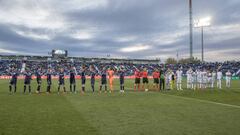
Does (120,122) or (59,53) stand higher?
(59,53)

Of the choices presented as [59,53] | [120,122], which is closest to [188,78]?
[120,122]

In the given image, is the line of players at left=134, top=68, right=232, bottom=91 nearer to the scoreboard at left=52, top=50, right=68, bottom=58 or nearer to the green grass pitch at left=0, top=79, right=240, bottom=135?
the green grass pitch at left=0, top=79, right=240, bottom=135

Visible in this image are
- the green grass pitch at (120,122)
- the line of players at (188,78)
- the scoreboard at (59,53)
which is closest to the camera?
the green grass pitch at (120,122)

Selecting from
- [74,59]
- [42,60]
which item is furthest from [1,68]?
[74,59]

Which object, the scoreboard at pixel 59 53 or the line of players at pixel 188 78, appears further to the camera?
the scoreboard at pixel 59 53

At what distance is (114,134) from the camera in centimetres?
815

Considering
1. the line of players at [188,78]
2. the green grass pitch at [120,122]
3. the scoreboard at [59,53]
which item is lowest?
the green grass pitch at [120,122]

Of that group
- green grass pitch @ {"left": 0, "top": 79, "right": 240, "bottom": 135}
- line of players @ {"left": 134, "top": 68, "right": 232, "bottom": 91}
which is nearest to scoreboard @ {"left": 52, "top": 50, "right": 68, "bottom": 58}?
line of players @ {"left": 134, "top": 68, "right": 232, "bottom": 91}

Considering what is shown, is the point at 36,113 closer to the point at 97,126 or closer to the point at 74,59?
the point at 97,126

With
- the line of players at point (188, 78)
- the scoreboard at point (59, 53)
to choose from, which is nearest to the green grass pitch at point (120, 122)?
the line of players at point (188, 78)

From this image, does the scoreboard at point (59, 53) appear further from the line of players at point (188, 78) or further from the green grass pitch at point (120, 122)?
the green grass pitch at point (120, 122)

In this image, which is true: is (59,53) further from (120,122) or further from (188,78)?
(120,122)

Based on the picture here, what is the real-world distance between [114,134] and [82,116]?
11.0 ft

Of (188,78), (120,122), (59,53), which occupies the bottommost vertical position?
(120,122)
